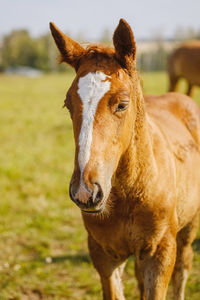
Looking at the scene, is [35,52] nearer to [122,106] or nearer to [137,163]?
[137,163]

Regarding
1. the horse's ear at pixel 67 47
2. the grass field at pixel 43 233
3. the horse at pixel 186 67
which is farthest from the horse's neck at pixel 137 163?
the horse at pixel 186 67

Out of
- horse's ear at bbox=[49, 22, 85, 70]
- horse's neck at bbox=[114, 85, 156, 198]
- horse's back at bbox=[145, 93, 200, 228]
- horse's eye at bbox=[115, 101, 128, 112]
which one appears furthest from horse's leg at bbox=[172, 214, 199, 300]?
horse's ear at bbox=[49, 22, 85, 70]

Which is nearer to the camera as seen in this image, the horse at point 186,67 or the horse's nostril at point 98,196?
the horse's nostril at point 98,196

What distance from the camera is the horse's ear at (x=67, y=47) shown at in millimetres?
2238

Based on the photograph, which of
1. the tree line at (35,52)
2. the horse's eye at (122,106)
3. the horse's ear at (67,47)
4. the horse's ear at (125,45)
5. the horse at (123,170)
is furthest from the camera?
the tree line at (35,52)

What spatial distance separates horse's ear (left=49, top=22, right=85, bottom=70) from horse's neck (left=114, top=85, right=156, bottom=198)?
0.51 metres

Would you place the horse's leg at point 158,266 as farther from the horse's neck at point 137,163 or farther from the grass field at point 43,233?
the grass field at point 43,233

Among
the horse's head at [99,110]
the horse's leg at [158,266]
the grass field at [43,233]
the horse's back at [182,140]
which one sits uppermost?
the horse's head at [99,110]

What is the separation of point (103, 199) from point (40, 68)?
6373 centimetres

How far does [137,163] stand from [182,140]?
3.23ft

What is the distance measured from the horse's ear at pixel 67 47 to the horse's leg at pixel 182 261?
2015 millimetres

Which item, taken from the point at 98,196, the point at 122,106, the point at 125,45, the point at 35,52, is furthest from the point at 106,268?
the point at 35,52

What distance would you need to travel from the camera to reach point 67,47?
225 centimetres

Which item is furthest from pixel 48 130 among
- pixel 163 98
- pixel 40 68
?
pixel 40 68
